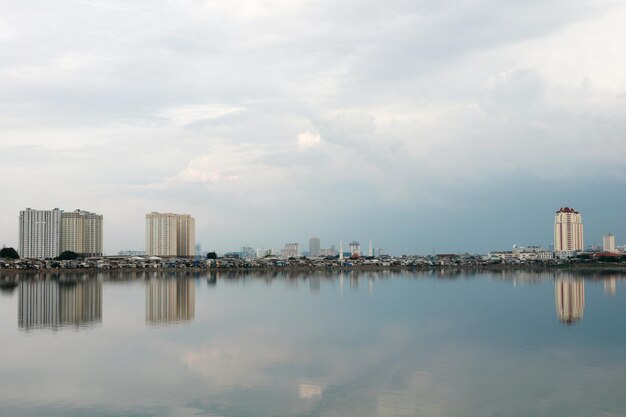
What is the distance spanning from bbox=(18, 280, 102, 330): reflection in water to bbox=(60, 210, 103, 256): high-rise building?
6554 cm

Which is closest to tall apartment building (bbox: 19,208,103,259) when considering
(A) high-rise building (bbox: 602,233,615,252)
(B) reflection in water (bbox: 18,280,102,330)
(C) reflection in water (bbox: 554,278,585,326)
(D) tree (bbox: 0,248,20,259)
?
(D) tree (bbox: 0,248,20,259)

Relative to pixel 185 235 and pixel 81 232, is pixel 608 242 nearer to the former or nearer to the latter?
pixel 185 235

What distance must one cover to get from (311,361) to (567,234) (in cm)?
12950

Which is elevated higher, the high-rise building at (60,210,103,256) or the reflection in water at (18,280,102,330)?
the high-rise building at (60,210,103,256)

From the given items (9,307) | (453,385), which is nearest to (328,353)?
(453,385)

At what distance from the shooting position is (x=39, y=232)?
97875mm

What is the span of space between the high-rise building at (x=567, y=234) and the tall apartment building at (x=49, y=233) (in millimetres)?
101448

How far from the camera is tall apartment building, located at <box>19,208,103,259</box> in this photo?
9769cm

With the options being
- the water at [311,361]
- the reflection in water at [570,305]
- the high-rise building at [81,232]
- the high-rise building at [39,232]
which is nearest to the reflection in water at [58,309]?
the water at [311,361]

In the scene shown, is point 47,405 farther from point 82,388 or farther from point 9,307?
point 9,307

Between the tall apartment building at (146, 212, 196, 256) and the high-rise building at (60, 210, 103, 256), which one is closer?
the high-rise building at (60, 210, 103, 256)

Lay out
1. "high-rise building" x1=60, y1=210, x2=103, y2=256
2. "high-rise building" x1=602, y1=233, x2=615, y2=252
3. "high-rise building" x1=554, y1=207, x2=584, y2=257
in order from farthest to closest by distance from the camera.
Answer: "high-rise building" x1=602, y1=233, x2=615, y2=252 → "high-rise building" x1=554, y1=207, x2=584, y2=257 → "high-rise building" x1=60, y1=210, x2=103, y2=256

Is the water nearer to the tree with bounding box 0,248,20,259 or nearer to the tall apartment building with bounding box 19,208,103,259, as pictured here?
the tree with bounding box 0,248,20,259

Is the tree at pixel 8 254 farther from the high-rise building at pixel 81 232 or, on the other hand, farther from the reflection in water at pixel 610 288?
the reflection in water at pixel 610 288
